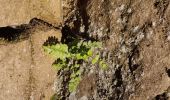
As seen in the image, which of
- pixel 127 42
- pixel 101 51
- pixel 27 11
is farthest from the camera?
pixel 101 51

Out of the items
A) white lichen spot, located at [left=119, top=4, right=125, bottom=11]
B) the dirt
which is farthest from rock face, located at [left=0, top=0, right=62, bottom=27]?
white lichen spot, located at [left=119, top=4, right=125, bottom=11]

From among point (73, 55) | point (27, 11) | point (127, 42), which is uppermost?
point (27, 11)

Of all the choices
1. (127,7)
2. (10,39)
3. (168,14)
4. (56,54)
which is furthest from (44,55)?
(168,14)

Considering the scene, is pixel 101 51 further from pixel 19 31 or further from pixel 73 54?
pixel 19 31

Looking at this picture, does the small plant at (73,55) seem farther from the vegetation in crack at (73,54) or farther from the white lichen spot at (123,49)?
the white lichen spot at (123,49)

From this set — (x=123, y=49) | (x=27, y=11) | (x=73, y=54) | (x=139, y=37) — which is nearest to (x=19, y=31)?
(x=27, y=11)

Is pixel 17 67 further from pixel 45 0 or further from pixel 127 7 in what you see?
pixel 127 7

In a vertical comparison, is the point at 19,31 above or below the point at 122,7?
below
